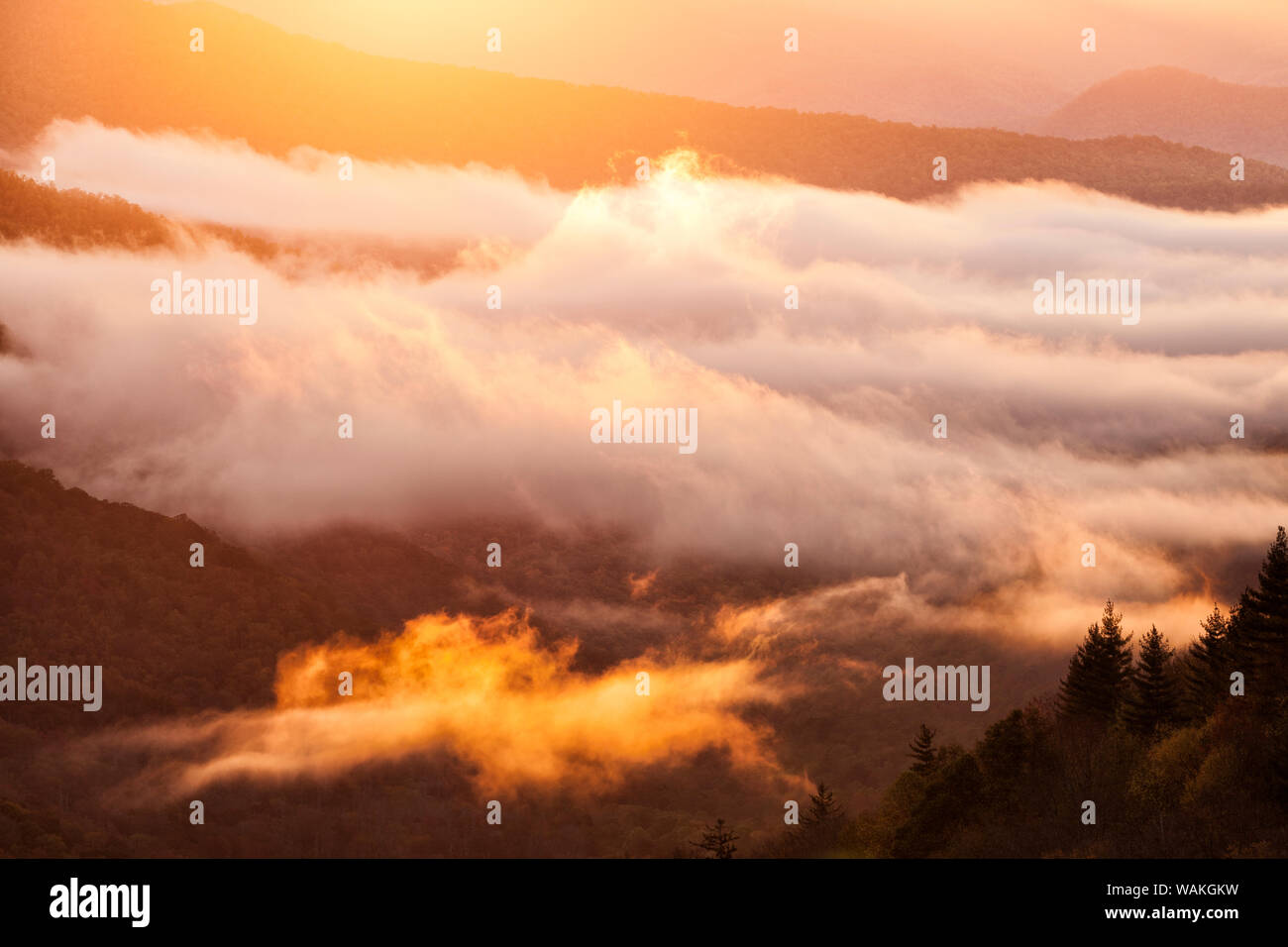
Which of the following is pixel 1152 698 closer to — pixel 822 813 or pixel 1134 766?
pixel 1134 766

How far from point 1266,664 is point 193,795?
140572mm

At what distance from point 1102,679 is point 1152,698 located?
8.26m

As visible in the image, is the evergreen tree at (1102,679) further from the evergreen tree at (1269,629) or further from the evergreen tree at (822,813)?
the evergreen tree at (822,813)

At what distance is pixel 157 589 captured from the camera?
194875mm

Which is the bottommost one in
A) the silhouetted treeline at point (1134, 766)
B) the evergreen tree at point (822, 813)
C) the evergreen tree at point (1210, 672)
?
the evergreen tree at point (822, 813)

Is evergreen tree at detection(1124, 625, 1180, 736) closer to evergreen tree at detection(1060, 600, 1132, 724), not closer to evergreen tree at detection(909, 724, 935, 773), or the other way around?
evergreen tree at detection(1060, 600, 1132, 724)

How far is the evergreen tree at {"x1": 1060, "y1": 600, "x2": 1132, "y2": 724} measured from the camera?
92938 millimetres

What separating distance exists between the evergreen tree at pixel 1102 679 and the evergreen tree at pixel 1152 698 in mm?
4537

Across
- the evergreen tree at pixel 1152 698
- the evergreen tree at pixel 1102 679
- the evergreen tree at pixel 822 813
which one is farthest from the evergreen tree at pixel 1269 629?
the evergreen tree at pixel 822 813

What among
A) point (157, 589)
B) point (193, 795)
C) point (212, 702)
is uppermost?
point (157, 589)

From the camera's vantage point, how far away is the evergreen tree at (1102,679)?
92938mm

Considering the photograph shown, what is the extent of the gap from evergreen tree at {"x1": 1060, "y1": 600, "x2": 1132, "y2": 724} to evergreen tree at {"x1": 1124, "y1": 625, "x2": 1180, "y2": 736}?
14.9 feet
